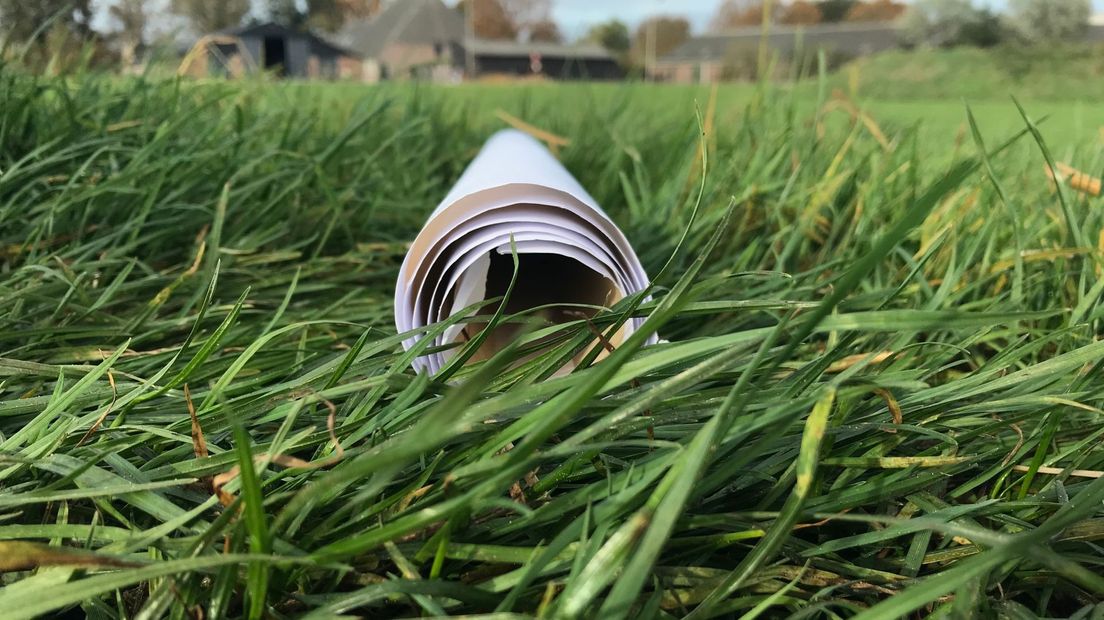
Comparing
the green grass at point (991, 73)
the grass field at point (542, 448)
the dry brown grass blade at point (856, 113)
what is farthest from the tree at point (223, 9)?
the grass field at point (542, 448)

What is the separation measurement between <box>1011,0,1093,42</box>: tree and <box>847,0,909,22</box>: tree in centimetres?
2049

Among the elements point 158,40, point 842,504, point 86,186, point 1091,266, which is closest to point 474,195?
point 842,504

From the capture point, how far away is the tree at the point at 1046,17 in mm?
21948

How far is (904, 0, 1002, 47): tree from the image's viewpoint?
23000mm

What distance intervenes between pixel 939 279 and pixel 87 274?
1659mm

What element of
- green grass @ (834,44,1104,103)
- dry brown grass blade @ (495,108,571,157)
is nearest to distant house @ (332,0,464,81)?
green grass @ (834,44,1104,103)

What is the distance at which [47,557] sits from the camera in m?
0.48

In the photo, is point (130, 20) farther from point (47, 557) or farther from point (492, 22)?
point (492, 22)

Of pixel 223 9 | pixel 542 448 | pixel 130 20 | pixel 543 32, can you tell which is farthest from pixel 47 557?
pixel 543 32

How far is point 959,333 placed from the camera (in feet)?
3.52

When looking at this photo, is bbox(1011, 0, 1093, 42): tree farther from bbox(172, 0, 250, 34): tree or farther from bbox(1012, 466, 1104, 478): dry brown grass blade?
bbox(172, 0, 250, 34): tree

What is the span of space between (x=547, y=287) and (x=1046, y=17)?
30058 millimetres

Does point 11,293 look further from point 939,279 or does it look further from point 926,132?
point 926,132

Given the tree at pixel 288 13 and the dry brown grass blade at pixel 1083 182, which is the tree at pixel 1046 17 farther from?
the tree at pixel 288 13
